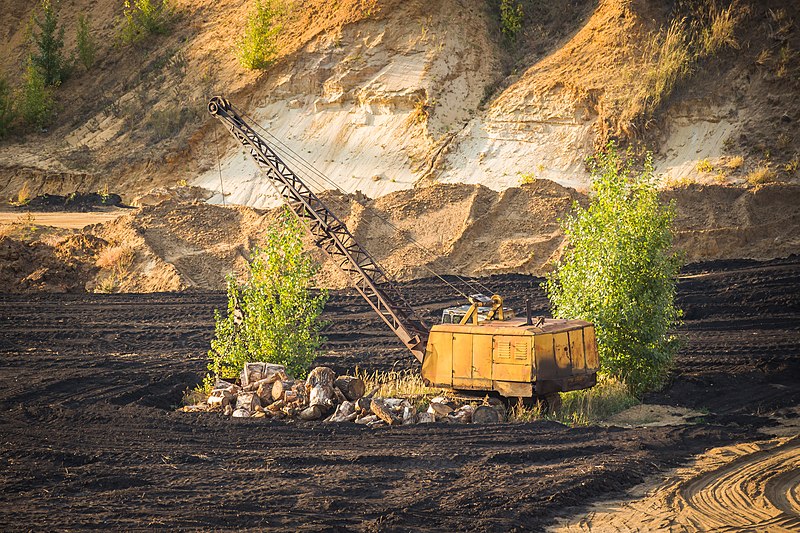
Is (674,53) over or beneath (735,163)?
over

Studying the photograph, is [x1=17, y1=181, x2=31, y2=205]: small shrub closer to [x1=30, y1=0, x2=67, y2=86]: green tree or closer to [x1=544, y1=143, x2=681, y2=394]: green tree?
[x1=30, y1=0, x2=67, y2=86]: green tree

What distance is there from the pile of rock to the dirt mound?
16710 millimetres

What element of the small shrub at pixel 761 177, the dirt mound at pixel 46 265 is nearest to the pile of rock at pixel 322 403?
the dirt mound at pixel 46 265

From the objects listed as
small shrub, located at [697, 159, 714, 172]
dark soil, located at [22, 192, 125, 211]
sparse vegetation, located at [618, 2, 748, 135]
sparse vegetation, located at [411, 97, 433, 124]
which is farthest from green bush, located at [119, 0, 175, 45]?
small shrub, located at [697, 159, 714, 172]

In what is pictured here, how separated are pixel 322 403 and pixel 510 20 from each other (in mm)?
33923

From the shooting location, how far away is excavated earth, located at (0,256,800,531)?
1194 cm

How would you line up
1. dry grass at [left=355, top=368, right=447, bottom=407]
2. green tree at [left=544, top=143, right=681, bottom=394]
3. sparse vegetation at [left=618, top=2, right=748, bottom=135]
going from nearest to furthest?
dry grass at [left=355, top=368, right=447, bottom=407] → green tree at [left=544, top=143, right=681, bottom=394] → sparse vegetation at [left=618, top=2, right=748, bottom=135]

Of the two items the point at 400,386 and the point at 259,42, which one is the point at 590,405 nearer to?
the point at 400,386

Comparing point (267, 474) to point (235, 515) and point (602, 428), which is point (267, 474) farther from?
point (602, 428)

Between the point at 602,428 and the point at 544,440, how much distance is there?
1.66 meters

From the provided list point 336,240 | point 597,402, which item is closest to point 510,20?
point 336,240

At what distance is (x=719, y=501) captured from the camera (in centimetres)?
1257

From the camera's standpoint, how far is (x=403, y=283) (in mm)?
32688

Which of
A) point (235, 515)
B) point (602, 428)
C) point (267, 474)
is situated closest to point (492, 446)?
point (602, 428)
